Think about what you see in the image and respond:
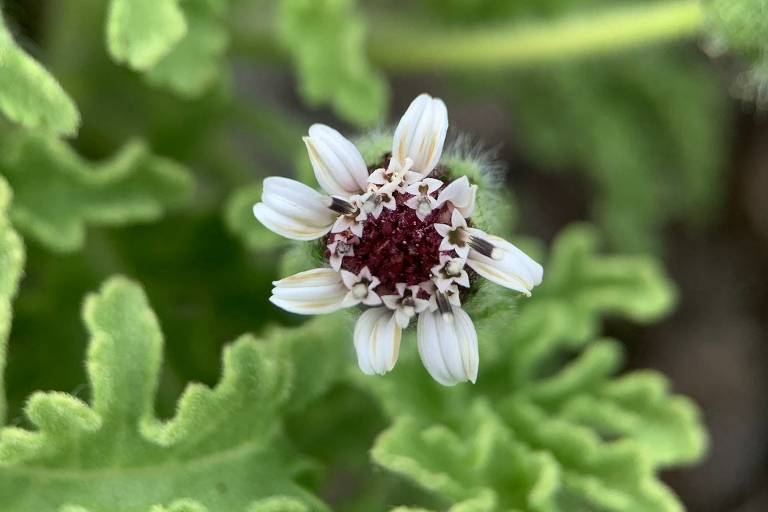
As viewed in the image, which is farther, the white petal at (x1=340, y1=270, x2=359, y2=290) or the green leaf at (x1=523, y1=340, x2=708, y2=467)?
the green leaf at (x1=523, y1=340, x2=708, y2=467)

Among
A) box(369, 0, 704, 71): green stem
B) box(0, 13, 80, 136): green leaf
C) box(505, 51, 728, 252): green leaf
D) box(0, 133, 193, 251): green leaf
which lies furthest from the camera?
box(505, 51, 728, 252): green leaf

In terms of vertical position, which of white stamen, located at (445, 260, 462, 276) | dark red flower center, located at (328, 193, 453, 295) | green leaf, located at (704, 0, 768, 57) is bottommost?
white stamen, located at (445, 260, 462, 276)

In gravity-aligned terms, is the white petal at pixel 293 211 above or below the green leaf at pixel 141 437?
above

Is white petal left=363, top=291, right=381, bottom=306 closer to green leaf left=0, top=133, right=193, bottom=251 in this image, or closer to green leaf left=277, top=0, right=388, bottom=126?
green leaf left=0, top=133, right=193, bottom=251

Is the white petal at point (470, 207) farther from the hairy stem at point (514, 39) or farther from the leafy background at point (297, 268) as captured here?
the hairy stem at point (514, 39)

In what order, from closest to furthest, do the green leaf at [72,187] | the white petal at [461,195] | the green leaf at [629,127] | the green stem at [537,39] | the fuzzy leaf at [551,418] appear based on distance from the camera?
the white petal at [461,195], the fuzzy leaf at [551,418], the green leaf at [72,187], the green stem at [537,39], the green leaf at [629,127]

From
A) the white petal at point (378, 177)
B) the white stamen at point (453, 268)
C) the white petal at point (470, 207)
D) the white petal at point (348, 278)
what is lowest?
the white petal at point (348, 278)

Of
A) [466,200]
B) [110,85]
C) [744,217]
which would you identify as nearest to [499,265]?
[466,200]

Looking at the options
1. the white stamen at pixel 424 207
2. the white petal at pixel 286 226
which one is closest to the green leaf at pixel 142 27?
the white petal at pixel 286 226

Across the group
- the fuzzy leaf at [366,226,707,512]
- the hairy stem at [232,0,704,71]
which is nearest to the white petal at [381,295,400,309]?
the fuzzy leaf at [366,226,707,512]
